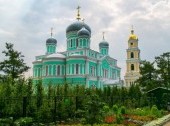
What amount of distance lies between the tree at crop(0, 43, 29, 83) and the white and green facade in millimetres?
20302

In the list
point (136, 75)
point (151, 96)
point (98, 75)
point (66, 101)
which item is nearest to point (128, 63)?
point (136, 75)

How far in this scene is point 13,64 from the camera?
32.9 m

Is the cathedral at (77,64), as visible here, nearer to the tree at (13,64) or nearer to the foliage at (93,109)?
the tree at (13,64)

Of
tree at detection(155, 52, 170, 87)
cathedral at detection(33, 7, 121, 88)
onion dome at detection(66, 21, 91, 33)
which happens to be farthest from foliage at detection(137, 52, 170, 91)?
onion dome at detection(66, 21, 91, 33)

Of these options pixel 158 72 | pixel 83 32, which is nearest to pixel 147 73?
pixel 158 72

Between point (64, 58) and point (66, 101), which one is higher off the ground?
point (64, 58)

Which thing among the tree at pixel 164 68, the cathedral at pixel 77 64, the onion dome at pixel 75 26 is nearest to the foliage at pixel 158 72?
the tree at pixel 164 68

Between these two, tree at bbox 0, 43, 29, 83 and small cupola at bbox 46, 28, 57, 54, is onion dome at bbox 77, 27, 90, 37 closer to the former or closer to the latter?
small cupola at bbox 46, 28, 57, 54

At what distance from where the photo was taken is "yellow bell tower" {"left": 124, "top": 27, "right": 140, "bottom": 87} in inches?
2672

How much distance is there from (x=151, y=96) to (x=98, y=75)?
29607 millimetres

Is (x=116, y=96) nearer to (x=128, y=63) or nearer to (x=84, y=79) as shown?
(x=84, y=79)

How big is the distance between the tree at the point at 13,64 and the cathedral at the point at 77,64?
20.3 meters

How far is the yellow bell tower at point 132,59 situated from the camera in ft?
223

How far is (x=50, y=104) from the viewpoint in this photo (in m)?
17.9
